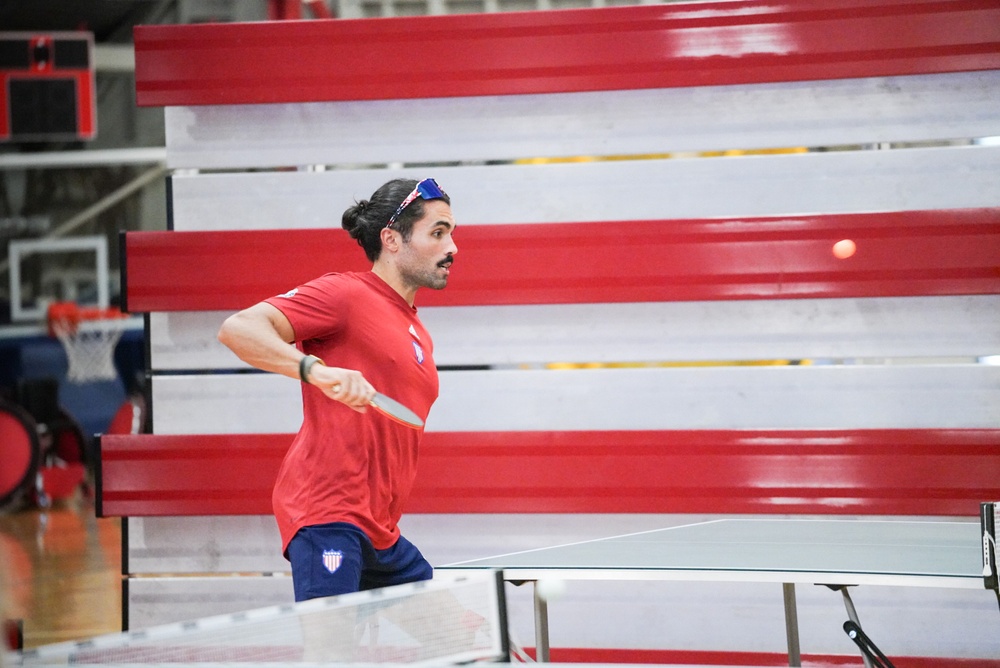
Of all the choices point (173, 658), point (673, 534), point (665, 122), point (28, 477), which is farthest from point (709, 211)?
point (28, 477)

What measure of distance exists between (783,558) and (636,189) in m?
1.60

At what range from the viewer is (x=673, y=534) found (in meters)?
2.91

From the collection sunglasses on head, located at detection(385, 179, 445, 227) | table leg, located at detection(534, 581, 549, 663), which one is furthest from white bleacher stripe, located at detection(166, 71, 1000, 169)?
table leg, located at detection(534, 581, 549, 663)

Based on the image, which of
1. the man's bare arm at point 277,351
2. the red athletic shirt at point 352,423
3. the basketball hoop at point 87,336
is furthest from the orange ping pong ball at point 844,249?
the basketball hoop at point 87,336

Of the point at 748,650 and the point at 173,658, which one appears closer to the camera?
the point at 173,658

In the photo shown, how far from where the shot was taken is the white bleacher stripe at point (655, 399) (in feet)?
11.5

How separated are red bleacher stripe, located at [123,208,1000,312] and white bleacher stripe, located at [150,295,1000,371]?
0.08m

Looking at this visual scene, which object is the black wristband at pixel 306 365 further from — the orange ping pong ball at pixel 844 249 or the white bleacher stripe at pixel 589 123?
the orange ping pong ball at pixel 844 249

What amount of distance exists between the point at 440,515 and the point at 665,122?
1.58 metres

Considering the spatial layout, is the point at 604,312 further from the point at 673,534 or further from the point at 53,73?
the point at 53,73

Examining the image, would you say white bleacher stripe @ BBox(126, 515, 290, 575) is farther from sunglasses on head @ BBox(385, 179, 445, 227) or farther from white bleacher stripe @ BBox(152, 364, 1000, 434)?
sunglasses on head @ BBox(385, 179, 445, 227)

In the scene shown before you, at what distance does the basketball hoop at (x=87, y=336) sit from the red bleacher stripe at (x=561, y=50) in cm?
604

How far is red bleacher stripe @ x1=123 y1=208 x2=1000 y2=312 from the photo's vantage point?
345 centimetres

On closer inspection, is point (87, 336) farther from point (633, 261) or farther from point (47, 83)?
point (633, 261)
